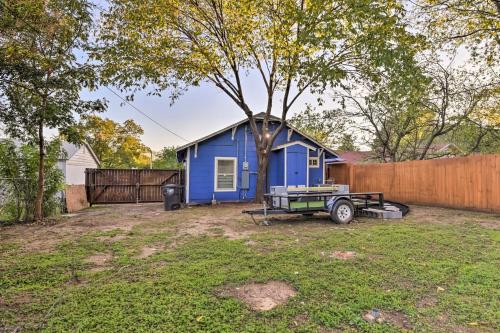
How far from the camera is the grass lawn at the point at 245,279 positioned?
262 cm

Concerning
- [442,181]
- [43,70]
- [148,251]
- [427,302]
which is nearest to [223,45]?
[43,70]

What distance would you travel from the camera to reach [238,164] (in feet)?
44.4

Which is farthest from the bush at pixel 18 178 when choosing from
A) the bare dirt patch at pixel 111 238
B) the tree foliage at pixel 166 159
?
the tree foliage at pixel 166 159

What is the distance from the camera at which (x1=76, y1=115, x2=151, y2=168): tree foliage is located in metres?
26.3

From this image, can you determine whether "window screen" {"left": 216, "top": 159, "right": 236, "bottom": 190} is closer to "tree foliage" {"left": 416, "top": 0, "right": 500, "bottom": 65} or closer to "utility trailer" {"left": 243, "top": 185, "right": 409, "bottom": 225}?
"utility trailer" {"left": 243, "top": 185, "right": 409, "bottom": 225}

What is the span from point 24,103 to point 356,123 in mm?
16162

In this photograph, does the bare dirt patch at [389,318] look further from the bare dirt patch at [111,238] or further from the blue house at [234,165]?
the blue house at [234,165]

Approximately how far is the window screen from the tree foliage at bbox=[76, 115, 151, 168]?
56.5ft

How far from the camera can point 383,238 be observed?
5.73 meters

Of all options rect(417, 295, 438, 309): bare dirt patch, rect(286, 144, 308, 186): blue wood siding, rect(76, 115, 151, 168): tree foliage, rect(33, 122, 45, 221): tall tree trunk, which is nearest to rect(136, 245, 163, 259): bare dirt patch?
rect(417, 295, 438, 309): bare dirt patch

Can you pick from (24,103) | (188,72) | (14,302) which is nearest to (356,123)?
(188,72)

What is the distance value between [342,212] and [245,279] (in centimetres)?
485

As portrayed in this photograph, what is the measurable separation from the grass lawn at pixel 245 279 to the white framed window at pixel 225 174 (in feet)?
21.9

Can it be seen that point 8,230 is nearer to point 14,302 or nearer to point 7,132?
point 7,132
